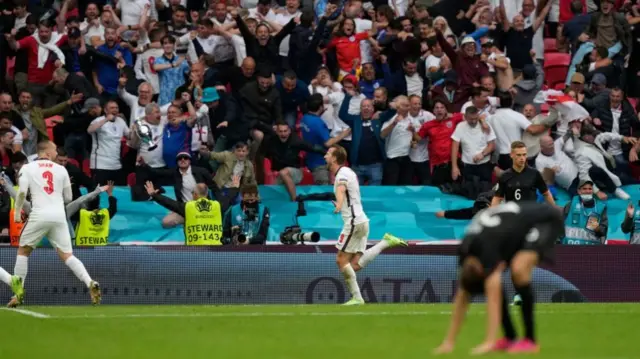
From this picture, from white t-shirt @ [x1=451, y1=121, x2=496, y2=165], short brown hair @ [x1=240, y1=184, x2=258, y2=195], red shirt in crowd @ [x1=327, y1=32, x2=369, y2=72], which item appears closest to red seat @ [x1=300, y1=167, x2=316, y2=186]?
red shirt in crowd @ [x1=327, y1=32, x2=369, y2=72]

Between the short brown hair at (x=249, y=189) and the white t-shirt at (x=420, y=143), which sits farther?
the white t-shirt at (x=420, y=143)

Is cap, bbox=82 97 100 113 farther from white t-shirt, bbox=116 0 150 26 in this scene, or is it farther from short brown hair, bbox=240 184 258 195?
short brown hair, bbox=240 184 258 195

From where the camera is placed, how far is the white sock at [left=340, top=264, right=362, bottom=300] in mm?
18203

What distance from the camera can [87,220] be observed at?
21.2 meters

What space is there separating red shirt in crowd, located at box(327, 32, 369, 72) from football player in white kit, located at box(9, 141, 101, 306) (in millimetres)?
9021

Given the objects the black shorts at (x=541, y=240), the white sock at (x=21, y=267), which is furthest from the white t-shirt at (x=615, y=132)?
the black shorts at (x=541, y=240)

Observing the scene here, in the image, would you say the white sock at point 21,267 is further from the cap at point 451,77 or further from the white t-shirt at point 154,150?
the cap at point 451,77

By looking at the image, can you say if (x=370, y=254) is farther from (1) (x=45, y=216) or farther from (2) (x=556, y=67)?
(2) (x=556, y=67)

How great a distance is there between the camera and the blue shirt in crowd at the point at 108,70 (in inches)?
1001

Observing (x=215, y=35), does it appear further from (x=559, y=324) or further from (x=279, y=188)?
(x=559, y=324)

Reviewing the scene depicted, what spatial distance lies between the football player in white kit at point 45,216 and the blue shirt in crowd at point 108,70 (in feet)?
25.0

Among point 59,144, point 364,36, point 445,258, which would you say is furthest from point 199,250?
point 364,36

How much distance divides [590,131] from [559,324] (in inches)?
415

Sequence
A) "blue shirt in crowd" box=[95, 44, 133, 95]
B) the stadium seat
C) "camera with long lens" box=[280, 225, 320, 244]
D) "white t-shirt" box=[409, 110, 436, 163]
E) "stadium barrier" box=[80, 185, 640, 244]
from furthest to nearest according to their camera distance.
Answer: the stadium seat, "blue shirt in crowd" box=[95, 44, 133, 95], "white t-shirt" box=[409, 110, 436, 163], "stadium barrier" box=[80, 185, 640, 244], "camera with long lens" box=[280, 225, 320, 244]
